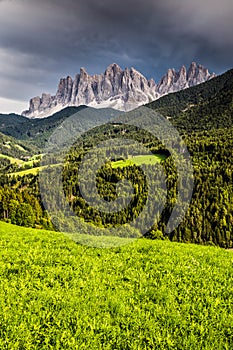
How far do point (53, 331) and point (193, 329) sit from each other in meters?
4.19

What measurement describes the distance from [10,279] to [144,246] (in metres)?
8.52

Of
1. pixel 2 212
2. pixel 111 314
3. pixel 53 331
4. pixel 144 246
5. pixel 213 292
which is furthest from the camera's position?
pixel 2 212

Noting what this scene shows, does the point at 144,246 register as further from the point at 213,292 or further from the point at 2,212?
the point at 2,212

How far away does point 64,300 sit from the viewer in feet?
30.9

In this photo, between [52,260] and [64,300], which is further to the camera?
[52,260]

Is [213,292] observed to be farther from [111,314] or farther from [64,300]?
[64,300]

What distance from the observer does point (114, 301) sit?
950cm

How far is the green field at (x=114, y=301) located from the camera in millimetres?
7672

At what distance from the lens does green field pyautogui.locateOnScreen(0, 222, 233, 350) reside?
767 centimetres

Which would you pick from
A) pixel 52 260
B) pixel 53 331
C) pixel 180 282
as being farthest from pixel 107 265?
pixel 53 331

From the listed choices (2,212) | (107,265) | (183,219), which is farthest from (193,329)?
(183,219)

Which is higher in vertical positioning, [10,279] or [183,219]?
[10,279]

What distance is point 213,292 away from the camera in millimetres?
10656

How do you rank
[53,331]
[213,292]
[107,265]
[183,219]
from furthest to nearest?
[183,219] < [107,265] < [213,292] < [53,331]
